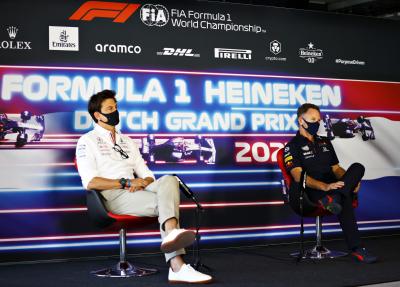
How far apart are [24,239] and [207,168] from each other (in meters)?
1.81

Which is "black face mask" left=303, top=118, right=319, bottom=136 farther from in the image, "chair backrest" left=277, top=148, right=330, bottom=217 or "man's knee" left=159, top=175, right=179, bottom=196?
"man's knee" left=159, top=175, right=179, bottom=196

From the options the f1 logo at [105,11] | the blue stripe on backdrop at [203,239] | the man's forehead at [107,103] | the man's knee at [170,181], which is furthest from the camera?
the f1 logo at [105,11]

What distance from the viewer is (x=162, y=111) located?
6.02 m

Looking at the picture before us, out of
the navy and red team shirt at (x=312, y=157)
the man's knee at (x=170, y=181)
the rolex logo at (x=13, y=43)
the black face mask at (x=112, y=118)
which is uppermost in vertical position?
the rolex logo at (x=13, y=43)

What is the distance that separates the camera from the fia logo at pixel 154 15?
238 inches

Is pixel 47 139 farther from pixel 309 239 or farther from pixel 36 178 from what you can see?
pixel 309 239

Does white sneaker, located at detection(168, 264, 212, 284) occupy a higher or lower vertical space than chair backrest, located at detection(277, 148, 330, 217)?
lower

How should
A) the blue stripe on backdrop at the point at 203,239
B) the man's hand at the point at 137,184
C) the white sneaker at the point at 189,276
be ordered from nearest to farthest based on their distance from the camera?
1. the white sneaker at the point at 189,276
2. the man's hand at the point at 137,184
3. the blue stripe on backdrop at the point at 203,239

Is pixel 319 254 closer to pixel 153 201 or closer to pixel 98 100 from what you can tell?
pixel 153 201

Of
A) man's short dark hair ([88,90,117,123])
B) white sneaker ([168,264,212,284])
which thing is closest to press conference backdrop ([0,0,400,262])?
man's short dark hair ([88,90,117,123])

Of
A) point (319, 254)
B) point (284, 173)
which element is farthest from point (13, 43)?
point (319, 254)

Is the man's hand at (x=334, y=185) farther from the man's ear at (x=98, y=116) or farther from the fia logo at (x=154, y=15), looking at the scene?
the fia logo at (x=154, y=15)

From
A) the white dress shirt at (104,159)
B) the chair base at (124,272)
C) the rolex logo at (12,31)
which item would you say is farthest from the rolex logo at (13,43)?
the chair base at (124,272)

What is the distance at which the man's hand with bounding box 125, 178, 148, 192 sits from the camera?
4629 millimetres
